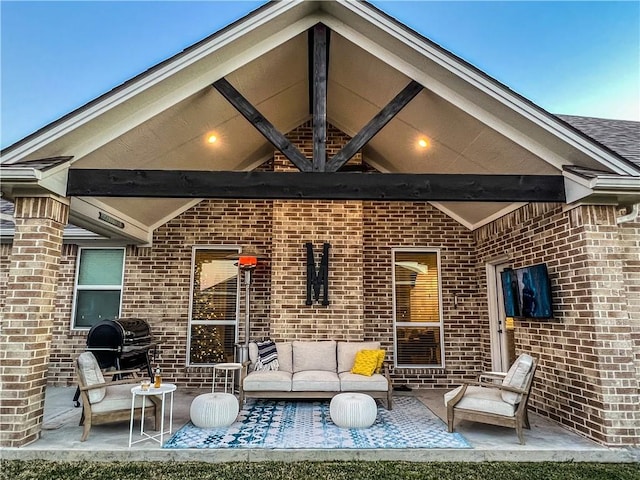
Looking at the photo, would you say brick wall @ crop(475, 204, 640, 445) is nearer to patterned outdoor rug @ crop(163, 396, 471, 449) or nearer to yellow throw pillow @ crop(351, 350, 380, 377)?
patterned outdoor rug @ crop(163, 396, 471, 449)

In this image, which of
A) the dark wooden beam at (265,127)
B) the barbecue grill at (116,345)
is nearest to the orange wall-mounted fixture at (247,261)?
the barbecue grill at (116,345)

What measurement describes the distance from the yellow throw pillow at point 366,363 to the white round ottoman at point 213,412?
194 cm

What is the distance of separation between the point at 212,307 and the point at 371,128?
4.67 m

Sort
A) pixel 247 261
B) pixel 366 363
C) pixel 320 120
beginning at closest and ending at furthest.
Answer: pixel 320 120 < pixel 366 363 < pixel 247 261

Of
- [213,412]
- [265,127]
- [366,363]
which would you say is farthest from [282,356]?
[265,127]

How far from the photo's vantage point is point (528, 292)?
5699 mm

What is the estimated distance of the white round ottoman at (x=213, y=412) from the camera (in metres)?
4.78

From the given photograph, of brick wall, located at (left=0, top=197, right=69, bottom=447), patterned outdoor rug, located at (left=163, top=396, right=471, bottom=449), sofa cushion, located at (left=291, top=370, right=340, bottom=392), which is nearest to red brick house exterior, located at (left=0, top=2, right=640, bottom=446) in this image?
brick wall, located at (left=0, top=197, right=69, bottom=447)

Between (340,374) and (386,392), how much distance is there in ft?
2.41

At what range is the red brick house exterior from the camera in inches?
172

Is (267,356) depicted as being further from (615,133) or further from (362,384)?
(615,133)

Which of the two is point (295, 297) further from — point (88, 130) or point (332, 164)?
point (88, 130)

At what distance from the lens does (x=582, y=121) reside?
848cm

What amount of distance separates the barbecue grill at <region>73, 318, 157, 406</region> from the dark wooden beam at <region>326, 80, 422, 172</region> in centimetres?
417
